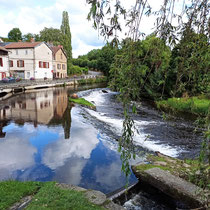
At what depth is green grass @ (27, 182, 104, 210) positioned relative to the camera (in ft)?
17.1

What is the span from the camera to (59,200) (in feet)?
18.1

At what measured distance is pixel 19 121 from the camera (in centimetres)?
1598

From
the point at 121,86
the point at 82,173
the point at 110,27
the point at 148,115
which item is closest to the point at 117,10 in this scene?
the point at 110,27

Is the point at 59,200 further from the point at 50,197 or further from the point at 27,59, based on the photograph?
the point at 27,59

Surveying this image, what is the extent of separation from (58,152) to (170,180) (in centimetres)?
590

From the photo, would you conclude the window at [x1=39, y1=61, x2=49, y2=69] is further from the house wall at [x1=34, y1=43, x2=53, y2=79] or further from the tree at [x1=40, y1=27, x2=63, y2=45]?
the tree at [x1=40, y1=27, x2=63, y2=45]

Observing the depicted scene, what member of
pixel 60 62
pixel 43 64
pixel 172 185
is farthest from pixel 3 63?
pixel 172 185

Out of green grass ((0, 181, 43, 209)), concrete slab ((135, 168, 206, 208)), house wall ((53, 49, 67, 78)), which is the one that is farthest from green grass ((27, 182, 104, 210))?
house wall ((53, 49, 67, 78))

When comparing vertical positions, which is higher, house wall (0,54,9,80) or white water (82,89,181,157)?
house wall (0,54,9,80)

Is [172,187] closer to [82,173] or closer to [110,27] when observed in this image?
[82,173]

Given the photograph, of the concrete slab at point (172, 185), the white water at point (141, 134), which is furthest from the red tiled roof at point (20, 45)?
the concrete slab at point (172, 185)

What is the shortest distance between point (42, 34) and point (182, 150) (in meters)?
63.4

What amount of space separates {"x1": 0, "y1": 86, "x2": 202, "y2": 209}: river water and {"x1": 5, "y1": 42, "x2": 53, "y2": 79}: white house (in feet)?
85.0

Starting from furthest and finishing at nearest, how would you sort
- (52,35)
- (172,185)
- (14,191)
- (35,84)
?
(52,35) < (35,84) < (172,185) < (14,191)
